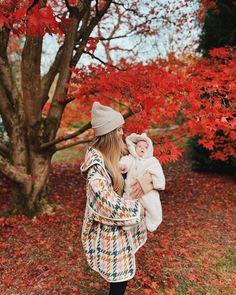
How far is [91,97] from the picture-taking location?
613cm

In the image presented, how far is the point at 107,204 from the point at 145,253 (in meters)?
2.84

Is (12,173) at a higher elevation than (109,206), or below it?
below

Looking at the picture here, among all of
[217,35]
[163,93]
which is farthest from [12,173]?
[217,35]

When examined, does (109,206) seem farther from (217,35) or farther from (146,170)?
(217,35)

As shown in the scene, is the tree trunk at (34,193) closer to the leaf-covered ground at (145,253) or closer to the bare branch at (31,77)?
the leaf-covered ground at (145,253)

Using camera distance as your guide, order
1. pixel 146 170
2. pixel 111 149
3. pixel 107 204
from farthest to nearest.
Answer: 1. pixel 146 170
2. pixel 111 149
3. pixel 107 204

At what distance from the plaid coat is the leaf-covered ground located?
1.50 meters

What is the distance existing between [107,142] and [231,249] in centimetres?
368

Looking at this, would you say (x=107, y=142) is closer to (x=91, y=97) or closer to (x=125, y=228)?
(x=125, y=228)

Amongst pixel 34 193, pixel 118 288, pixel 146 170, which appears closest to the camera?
pixel 146 170

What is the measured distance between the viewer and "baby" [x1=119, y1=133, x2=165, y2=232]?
2.47 metres

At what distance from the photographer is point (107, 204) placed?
88.4 inches

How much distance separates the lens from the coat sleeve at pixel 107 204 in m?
2.23

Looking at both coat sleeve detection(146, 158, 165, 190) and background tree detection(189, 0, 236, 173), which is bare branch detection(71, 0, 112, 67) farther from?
A: coat sleeve detection(146, 158, 165, 190)
